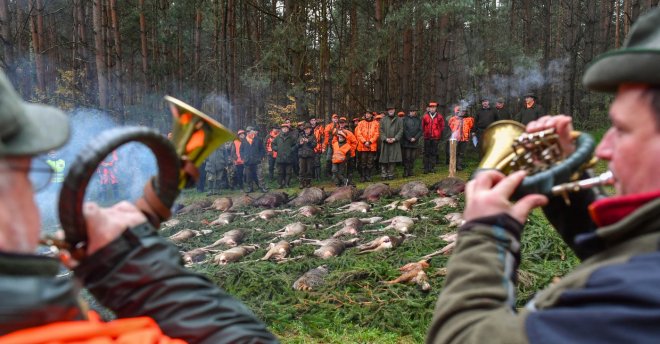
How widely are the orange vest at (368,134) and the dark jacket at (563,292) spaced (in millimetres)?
14379

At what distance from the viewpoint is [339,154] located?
1576 centimetres

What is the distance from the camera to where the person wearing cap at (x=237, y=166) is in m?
16.7

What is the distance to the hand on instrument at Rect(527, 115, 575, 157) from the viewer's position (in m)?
1.84

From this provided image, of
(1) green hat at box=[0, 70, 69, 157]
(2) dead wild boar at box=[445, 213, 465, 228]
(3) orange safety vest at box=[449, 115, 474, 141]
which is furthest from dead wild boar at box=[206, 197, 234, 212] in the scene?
(1) green hat at box=[0, 70, 69, 157]

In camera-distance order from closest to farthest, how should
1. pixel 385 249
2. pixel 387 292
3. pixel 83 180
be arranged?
1. pixel 83 180
2. pixel 387 292
3. pixel 385 249

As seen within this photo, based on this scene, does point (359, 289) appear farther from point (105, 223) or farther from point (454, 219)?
point (105, 223)

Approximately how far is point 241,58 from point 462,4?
15.0m

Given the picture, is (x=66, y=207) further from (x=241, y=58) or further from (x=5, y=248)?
(x=241, y=58)

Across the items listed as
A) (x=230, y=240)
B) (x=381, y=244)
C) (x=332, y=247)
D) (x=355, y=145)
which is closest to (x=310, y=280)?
(x=332, y=247)

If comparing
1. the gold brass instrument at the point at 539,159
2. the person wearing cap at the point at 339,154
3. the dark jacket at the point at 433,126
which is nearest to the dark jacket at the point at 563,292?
the gold brass instrument at the point at 539,159

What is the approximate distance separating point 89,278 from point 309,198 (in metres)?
10.4

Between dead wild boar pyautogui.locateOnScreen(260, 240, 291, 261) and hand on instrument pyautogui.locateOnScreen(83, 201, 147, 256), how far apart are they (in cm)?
576

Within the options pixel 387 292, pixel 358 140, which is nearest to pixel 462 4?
pixel 358 140

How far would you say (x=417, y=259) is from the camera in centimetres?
661
